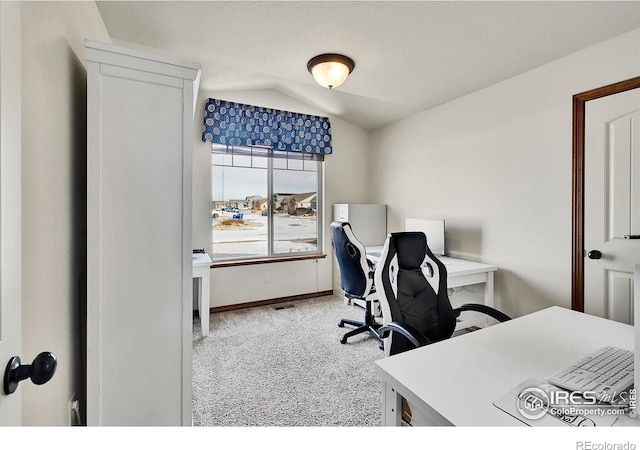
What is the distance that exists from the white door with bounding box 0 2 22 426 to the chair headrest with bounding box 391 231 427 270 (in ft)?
5.16

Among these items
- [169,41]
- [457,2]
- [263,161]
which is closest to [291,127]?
[263,161]

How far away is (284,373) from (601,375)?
1886 millimetres

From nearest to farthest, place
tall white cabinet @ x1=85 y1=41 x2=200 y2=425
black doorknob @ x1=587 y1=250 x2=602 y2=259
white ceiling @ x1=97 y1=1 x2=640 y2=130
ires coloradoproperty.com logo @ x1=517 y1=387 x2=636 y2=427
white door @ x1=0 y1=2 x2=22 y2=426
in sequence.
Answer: white door @ x1=0 y1=2 x2=22 y2=426
ires coloradoproperty.com logo @ x1=517 y1=387 x2=636 y2=427
tall white cabinet @ x1=85 y1=41 x2=200 y2=425
white ceiling @ x1=97 y1=1 x2=640 y2=130
black doorknob @ x1=587 y1=250 x2=602 y2=259

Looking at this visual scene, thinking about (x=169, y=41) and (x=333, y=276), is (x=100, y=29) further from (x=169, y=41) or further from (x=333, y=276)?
(x=333, y=276)

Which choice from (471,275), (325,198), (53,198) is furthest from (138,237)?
(325,198)

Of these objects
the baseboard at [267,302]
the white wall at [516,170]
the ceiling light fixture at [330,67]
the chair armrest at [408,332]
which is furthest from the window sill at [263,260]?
the chair armrest at [408,332]


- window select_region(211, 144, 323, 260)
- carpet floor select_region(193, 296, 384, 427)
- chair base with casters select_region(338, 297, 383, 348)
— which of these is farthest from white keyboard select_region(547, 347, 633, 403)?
window select_region(211, 144, 323, 260)

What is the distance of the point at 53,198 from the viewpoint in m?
1.06

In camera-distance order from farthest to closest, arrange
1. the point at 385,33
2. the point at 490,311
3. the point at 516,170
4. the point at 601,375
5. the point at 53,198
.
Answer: the point at 516,170
the point at 385,33
the point at 490,311
the point at 53,198
the point at 601,375

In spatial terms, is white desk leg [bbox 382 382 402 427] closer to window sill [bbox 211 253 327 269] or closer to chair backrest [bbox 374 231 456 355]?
chair backrest [bbox 374 231 456 355]

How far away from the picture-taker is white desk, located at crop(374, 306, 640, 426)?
33.6 inches

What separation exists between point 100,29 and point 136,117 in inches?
44.7

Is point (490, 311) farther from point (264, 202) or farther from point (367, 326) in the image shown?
point (264, 202)

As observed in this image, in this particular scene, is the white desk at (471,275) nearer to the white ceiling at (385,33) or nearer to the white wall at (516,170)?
the white wall at (516,170)
